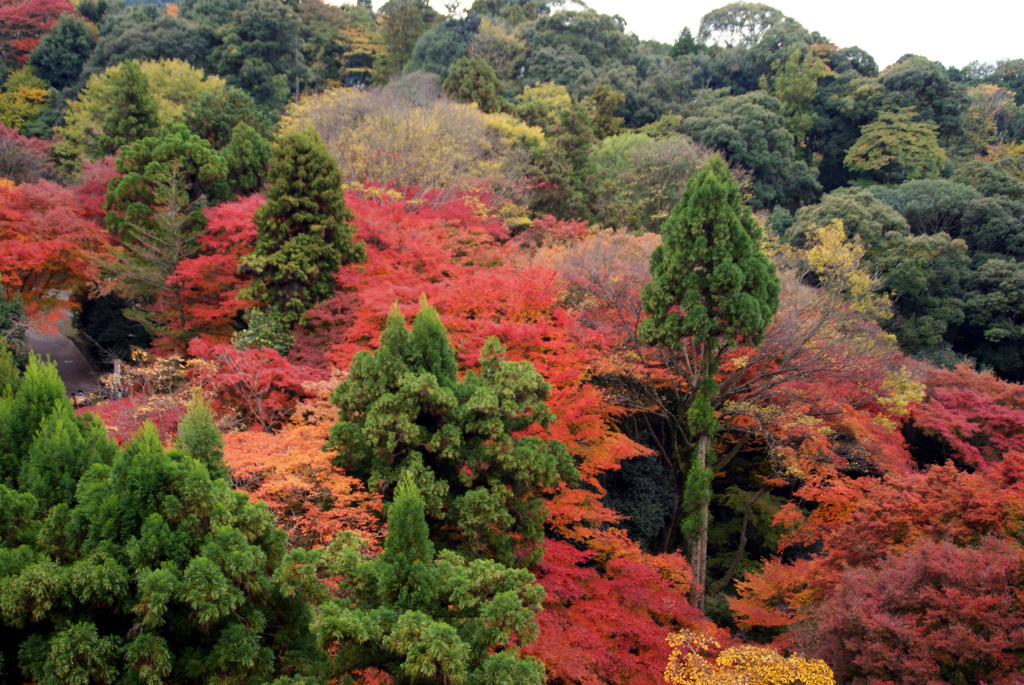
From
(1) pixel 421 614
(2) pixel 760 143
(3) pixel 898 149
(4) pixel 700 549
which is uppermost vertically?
(3) pixel 898 149

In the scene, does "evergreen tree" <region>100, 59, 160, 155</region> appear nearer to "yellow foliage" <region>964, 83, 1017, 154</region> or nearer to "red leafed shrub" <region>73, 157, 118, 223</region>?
"red leafed shrub" <region>73, 157, 118, 223</region>

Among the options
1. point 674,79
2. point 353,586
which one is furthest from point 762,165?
point 353,586

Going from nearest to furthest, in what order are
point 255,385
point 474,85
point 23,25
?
point 255,385 < point 474,85 < point 23,25

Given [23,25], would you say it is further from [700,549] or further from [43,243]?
[700,549]

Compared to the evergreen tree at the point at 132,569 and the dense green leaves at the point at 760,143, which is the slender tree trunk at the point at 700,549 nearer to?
the evergreen tree at the point at 132,569

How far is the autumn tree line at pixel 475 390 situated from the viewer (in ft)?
20.5

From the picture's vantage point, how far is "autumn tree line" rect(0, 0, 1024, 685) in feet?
20.5

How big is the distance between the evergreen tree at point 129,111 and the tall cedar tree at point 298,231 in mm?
10004

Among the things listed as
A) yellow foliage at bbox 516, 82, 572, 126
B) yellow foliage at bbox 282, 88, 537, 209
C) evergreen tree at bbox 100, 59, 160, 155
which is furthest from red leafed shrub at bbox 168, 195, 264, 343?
yellow foliage at bbox 516, 82, 572, 126

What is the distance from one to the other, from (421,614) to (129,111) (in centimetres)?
2293

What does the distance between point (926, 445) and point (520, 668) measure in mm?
16944

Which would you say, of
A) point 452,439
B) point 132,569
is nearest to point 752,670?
point 452,439

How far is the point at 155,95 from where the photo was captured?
27.8m

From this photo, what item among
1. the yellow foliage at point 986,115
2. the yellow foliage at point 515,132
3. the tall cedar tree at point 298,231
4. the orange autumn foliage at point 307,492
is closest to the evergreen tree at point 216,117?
the yellow foliage at point 515,132
